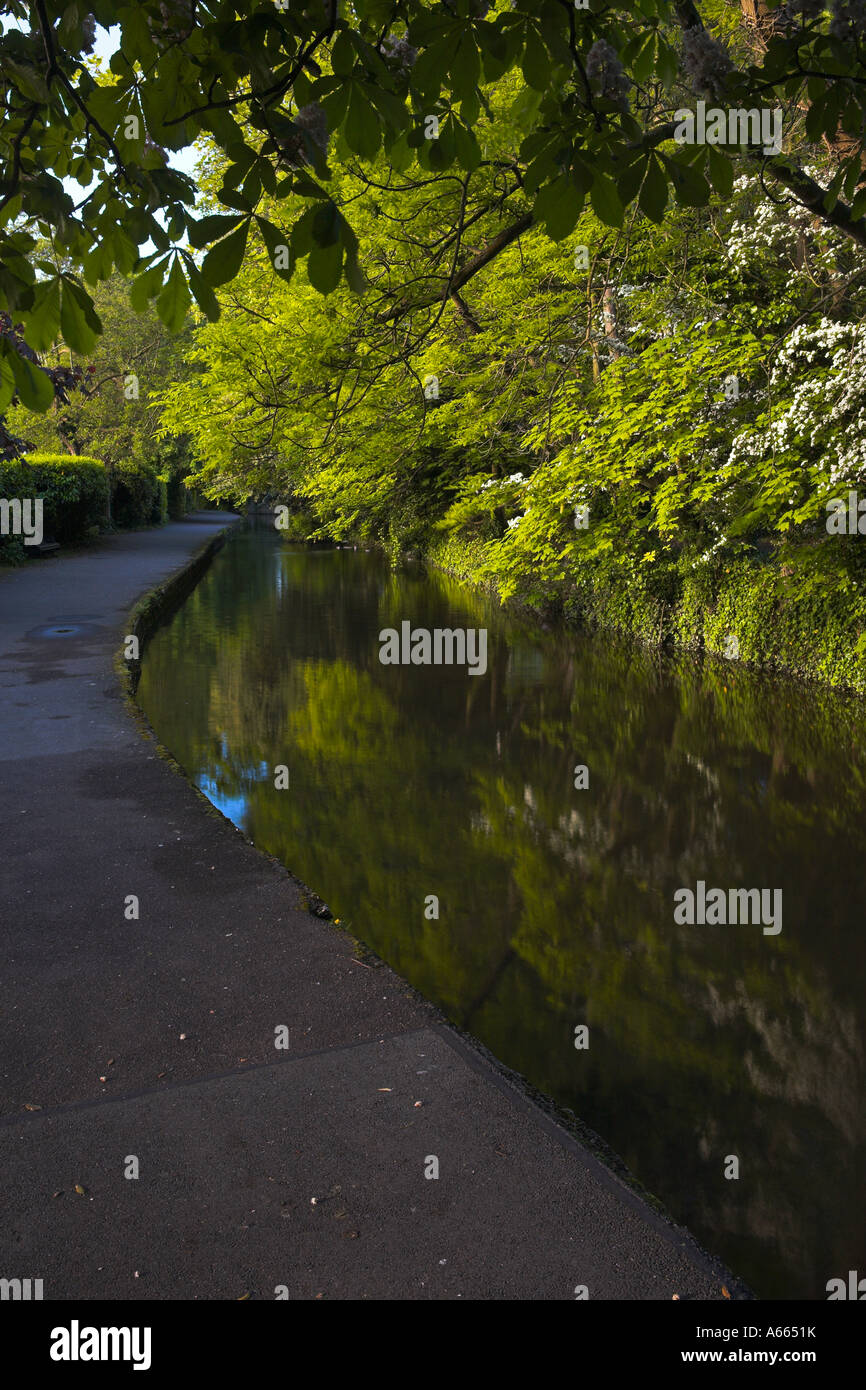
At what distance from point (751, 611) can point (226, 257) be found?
12.9 m

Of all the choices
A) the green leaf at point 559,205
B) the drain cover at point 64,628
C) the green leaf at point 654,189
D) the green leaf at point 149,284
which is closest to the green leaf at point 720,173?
the green leaf at point 654,189

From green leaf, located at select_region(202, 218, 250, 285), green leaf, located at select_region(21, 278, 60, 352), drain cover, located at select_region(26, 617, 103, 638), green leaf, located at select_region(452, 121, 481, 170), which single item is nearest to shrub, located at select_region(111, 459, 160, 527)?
drain cover, located at select_region(26, 617, 103, 638)

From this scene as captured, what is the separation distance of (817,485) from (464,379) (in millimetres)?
4832

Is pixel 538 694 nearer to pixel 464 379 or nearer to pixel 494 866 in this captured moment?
pixel 464 379

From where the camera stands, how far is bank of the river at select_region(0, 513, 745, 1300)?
2.78m

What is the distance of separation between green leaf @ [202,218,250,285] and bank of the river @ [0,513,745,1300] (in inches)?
102

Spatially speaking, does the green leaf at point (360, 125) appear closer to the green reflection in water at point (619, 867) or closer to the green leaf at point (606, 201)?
the green leaf at point (606, 201)

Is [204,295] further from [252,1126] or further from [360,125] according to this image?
[252,1126]

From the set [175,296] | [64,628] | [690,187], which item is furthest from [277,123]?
[64,628]

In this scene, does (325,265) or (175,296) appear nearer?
(325,265)

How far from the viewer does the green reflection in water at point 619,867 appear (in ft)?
14.3

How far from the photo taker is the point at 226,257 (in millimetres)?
2311

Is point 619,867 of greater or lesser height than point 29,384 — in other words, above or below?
below
